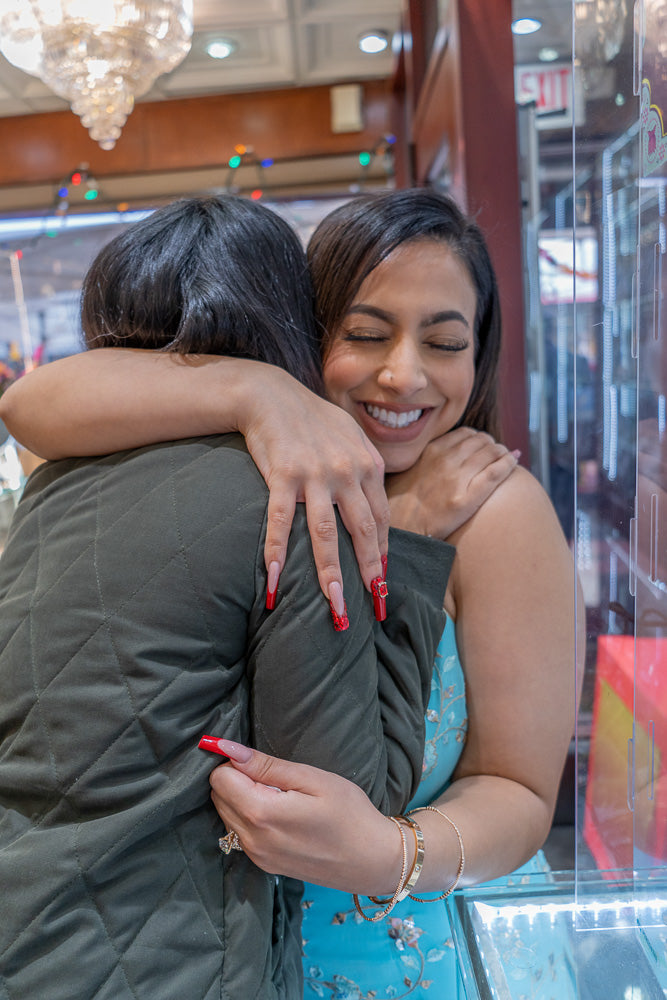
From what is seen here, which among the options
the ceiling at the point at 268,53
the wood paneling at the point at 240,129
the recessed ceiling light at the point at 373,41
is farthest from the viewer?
the wood paneling at the point at 240,129

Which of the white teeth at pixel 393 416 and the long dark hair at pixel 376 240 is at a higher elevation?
the long dark hair at pixel 376 240

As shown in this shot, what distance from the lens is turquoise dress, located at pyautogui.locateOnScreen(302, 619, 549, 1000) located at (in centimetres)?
101

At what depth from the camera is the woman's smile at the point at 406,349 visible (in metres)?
1.11

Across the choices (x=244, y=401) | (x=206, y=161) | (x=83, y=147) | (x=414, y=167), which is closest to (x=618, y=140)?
(x=244, y=401)

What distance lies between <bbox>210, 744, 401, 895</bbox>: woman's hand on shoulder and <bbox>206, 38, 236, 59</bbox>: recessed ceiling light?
4.34 metres

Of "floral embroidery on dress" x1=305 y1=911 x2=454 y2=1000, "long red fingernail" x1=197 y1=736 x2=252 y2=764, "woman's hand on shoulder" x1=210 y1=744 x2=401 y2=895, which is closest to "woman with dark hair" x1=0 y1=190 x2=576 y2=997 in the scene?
"floral embroidery on dress" x1=305 y1=911 x2=454 y2=1000

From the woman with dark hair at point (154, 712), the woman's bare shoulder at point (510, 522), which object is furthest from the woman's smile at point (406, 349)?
the woman with dark hair at point (154, 712)

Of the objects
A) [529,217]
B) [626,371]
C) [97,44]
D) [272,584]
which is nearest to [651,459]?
[626,371]

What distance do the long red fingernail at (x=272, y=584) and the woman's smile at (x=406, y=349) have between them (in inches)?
17.9

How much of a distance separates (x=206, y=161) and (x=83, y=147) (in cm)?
73

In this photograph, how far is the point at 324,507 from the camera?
2.49 ft

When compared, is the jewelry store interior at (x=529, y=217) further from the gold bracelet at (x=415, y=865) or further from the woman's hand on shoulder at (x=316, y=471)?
the woman's hand on shoulder at (x=316, y=471)

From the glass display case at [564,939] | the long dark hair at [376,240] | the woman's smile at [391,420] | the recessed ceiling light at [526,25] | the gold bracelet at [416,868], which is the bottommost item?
the glass display case at [564,939]

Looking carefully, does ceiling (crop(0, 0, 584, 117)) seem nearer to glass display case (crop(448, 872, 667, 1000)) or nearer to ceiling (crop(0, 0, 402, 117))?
ceiling (crop(0, 0, 402, 117))
